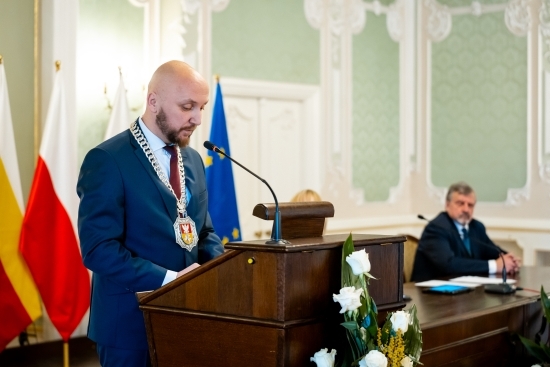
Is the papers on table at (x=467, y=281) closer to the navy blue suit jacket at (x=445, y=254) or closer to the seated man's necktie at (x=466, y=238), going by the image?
the navy blue suit jacket at (x=445, y=254)

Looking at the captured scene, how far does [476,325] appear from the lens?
3932 mm

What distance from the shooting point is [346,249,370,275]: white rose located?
223 centimetres

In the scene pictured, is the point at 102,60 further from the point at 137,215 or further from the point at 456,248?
the point at 137,215

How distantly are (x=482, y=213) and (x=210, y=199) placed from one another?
3.38 meters

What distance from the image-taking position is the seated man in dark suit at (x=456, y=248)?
5.50 m

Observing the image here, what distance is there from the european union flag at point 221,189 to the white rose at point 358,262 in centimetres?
384

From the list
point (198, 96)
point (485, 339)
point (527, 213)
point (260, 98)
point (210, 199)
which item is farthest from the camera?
point (527, 213)

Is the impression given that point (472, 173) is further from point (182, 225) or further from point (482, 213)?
point (182, 225)

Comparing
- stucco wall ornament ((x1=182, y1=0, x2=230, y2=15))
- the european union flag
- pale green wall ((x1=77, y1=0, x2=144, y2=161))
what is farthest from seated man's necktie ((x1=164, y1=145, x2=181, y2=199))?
stucco wall ornament ((x1=182, y1=0, x2=230, y2=15))

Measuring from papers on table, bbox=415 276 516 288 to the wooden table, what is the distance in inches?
4.8

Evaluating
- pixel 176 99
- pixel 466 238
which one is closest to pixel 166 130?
pixel 176 99

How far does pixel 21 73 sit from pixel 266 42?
231 cm

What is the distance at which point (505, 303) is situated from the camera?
418 centimetres

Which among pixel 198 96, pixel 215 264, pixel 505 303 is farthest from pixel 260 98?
pixel 215 264
